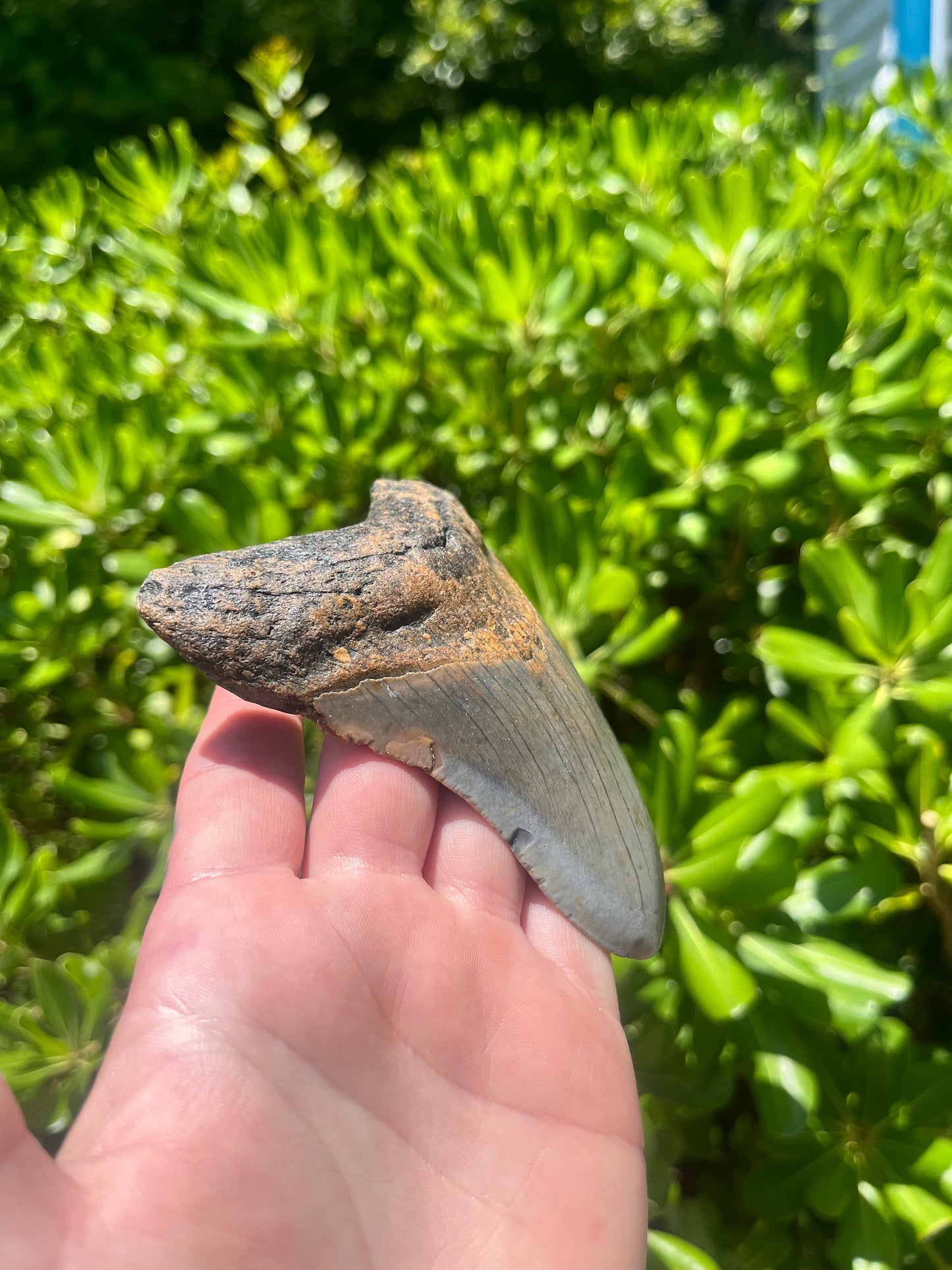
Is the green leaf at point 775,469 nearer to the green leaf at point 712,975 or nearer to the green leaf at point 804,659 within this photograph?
the green leaf at point 804,659

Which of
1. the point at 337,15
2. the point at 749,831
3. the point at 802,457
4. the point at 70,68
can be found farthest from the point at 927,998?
the point at 337,15

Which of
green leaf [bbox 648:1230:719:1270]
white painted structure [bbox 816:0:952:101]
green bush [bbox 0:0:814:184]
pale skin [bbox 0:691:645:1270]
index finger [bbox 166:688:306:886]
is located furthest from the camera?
green bush [bbox 0:0:814:184]

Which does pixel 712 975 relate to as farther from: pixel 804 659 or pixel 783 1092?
pixel 804 659

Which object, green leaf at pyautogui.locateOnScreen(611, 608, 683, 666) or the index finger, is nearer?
the index finger

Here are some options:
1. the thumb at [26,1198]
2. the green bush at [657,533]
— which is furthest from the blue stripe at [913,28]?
the thumb at [26,1198]

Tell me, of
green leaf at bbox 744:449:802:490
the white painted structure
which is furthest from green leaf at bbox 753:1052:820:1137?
the white painted structure

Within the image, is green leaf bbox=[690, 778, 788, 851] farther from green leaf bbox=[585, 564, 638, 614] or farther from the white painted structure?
the white painted structure
